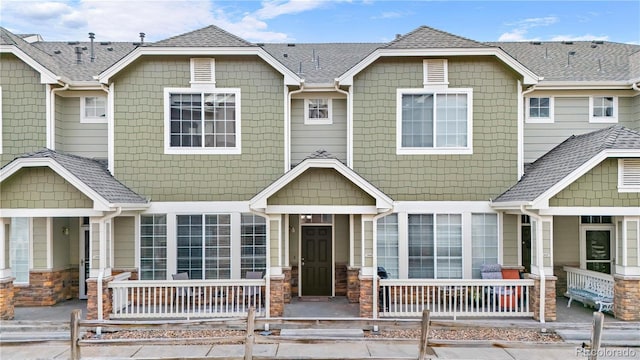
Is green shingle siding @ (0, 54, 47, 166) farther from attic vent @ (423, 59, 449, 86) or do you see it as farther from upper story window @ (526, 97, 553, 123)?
upper story window @ (526, 97, 553, 123)

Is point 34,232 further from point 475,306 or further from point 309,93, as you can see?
point 475,306

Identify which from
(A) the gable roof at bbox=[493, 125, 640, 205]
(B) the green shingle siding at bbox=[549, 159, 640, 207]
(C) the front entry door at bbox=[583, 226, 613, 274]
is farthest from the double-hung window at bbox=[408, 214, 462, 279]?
(C) the front entry door at bbox=[583, 226, 613, 274]

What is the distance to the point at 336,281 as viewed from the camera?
12.6 metres

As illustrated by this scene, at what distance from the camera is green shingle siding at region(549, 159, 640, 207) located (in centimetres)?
1007

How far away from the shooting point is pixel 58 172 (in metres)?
9.86

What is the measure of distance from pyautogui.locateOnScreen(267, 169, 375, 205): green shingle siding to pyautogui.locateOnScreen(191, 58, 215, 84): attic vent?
13.2 feet

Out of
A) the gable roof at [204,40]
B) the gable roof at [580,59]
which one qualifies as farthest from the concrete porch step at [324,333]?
the gable roof at [580,59]

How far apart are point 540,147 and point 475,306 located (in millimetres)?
5121

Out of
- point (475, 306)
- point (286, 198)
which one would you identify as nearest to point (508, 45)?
point (475, 306)

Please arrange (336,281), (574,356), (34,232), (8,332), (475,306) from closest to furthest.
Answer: (574,356) → (8,332) → (475,306) → (34,232) → (336,281)

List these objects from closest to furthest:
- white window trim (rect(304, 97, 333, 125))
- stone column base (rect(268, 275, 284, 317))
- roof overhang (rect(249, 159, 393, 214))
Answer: roof overhang (rect(249, 159, 393, 214)), stone column base (rect(268, 275, 284, 317)), white window trim (rect(304, 97, 333, 125))

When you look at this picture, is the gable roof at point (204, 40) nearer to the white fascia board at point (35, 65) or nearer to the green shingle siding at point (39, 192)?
the white fascia board at point (35, 65)

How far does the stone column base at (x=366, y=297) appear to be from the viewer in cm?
1017

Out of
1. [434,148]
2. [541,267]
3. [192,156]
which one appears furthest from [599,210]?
[192,156]
